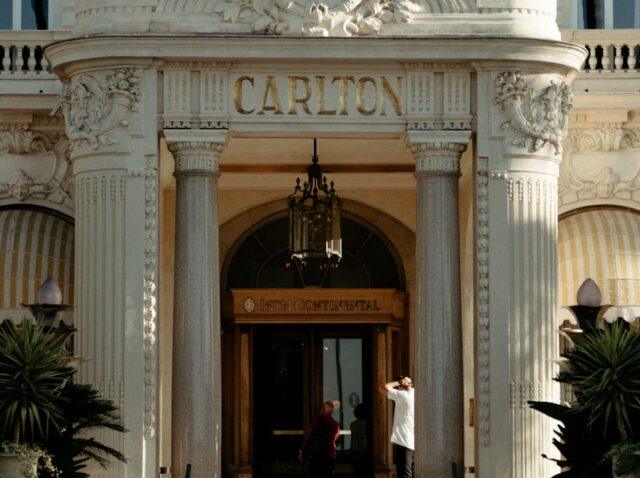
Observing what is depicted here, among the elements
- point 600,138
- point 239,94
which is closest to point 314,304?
point 600,138

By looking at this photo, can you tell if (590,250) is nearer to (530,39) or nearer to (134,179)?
(530,39)

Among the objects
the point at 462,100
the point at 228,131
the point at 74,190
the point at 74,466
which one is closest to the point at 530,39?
the point at 462,100

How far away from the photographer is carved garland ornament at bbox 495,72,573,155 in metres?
28.3

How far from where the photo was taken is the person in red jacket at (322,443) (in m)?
31.6

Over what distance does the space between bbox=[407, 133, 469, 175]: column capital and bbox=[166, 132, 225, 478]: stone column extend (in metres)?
→ 2.69

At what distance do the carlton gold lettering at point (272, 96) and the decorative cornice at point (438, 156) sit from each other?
6.27 ft

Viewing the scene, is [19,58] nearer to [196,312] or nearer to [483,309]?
[196,312]

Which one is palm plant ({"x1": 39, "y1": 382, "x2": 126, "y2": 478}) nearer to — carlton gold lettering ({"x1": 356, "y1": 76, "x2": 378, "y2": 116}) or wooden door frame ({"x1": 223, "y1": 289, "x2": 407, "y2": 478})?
carlton gold lettering ({"x1": 356, "y1": 76, "x2": 378, "y2": 116})

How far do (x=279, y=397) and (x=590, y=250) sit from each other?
245 inches

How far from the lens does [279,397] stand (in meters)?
34.3

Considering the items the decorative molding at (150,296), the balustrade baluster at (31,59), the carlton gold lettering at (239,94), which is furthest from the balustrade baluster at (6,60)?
the carlton gold lettering at (239,94)

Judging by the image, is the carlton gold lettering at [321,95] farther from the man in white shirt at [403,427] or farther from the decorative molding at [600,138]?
the man in white shirt at [403,427]

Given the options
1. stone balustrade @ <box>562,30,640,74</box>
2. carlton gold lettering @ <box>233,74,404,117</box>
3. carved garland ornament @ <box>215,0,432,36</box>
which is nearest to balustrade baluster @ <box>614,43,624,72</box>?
stone balustrade @ <box>562,30,640,74</box>

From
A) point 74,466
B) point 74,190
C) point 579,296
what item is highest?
point 74,190
